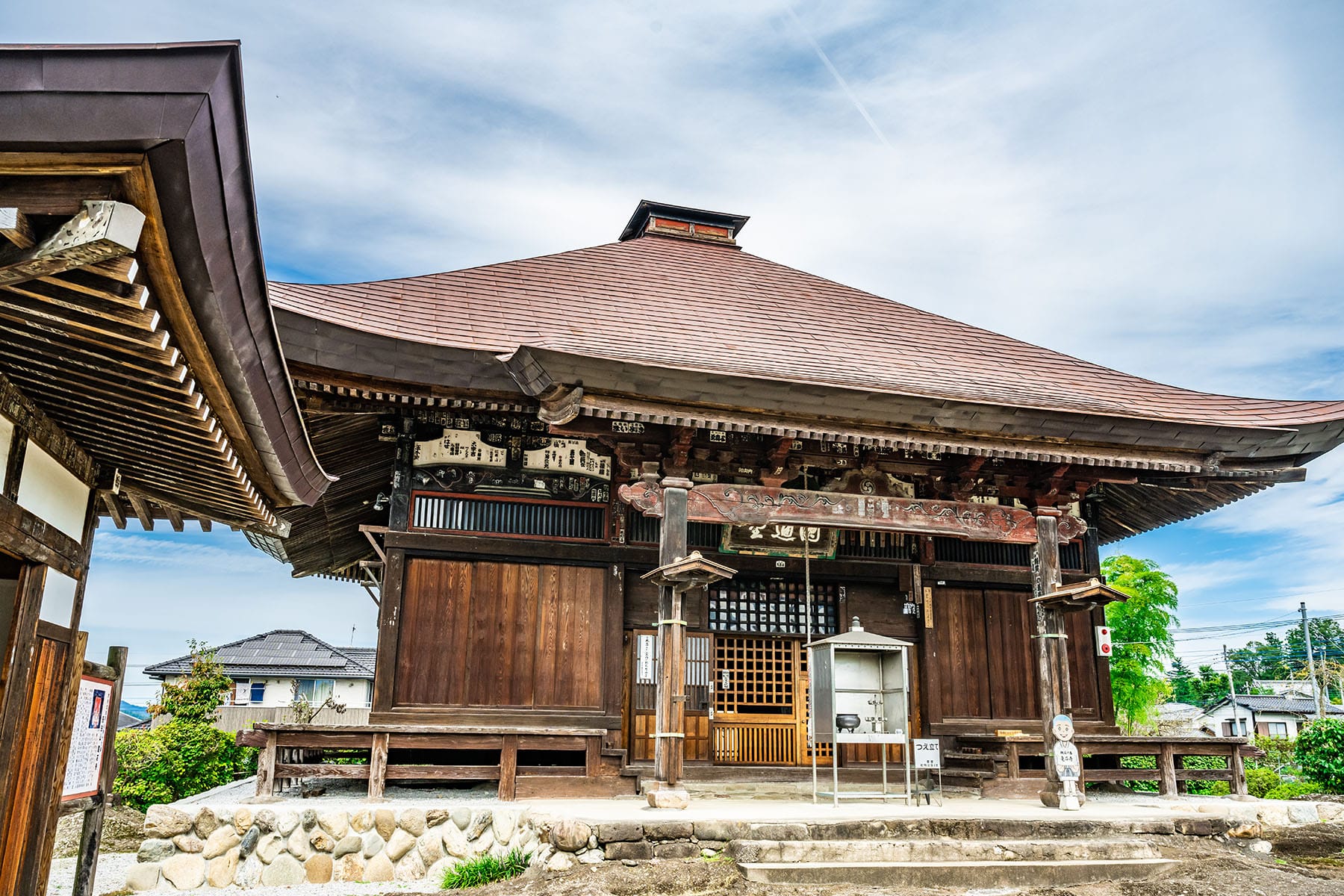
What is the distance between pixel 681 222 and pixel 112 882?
39.4ft

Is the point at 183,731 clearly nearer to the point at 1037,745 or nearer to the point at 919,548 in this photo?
the point at 919,548

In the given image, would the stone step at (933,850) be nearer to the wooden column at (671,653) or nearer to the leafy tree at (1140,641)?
the wooden column at (671,653)

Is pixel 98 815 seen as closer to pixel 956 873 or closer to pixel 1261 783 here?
pixel 956 873

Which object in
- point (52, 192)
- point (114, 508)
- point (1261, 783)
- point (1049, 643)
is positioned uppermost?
point (52, 192)

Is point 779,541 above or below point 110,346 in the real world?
above

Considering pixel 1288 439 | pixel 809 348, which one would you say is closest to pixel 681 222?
pixel 809 348

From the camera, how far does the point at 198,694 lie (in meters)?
14.4

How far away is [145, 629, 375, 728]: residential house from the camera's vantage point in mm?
34750

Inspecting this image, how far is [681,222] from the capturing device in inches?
641

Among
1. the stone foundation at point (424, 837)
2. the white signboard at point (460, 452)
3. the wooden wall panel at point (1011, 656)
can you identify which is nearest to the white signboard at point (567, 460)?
the white signboard at point (460, 452)

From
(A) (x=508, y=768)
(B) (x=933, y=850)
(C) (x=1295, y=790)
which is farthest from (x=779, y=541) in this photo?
(C) (x=1295, y=790)

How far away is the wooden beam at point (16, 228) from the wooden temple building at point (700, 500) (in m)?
6.02

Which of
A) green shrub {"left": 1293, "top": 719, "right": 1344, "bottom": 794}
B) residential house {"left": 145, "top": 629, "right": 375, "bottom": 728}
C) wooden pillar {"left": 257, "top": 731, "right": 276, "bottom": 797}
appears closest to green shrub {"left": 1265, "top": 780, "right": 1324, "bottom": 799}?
green shrub {"left": 1293, "top": 719, "right": 1344, "bottom": 794}

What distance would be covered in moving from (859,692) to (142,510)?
23.4ft
